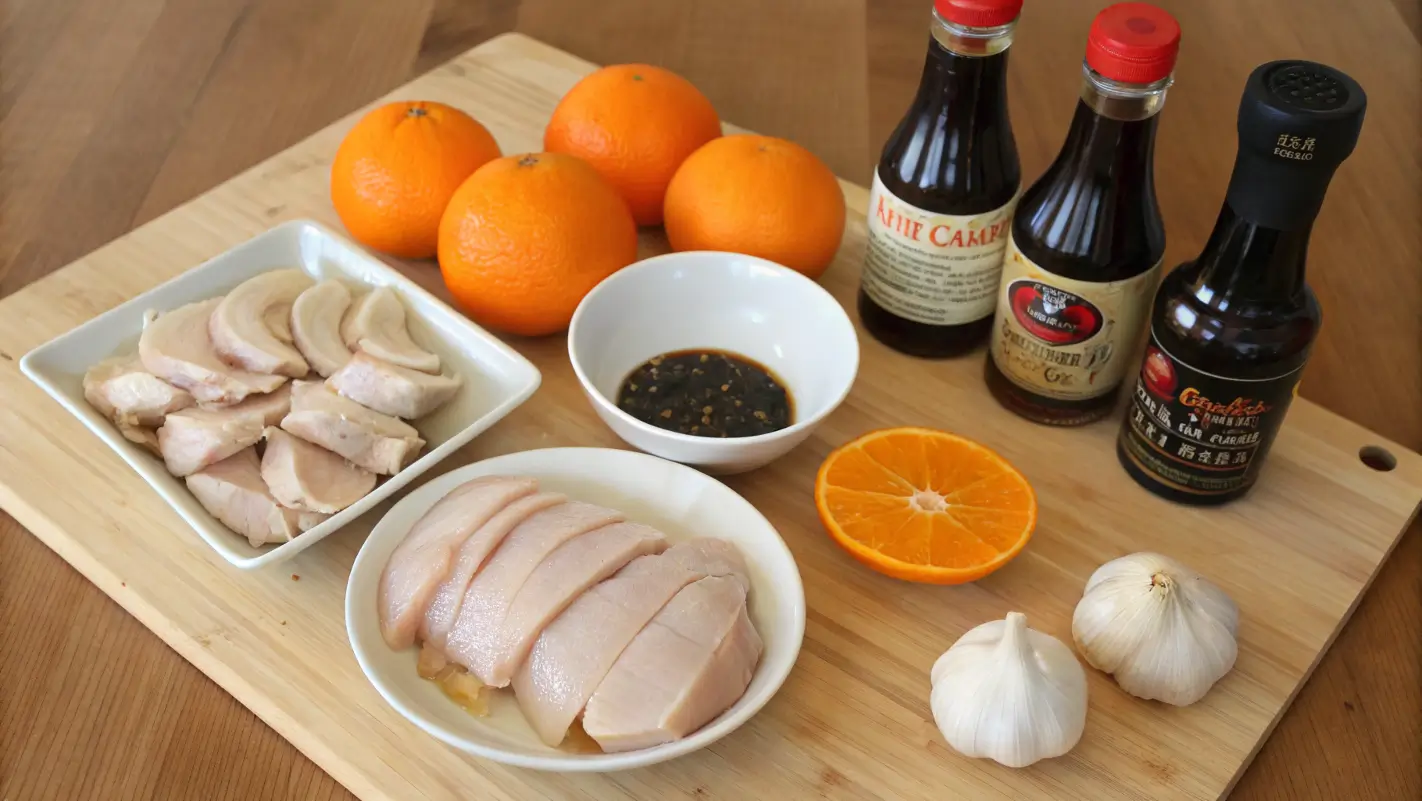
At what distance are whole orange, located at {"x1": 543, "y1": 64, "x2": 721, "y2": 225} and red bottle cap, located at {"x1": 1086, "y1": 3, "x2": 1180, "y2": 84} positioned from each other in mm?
562

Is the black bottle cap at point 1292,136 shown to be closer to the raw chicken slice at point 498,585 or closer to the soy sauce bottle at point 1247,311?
the soy sauce bottle at point 1247,311

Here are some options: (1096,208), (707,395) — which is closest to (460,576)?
(707,395)

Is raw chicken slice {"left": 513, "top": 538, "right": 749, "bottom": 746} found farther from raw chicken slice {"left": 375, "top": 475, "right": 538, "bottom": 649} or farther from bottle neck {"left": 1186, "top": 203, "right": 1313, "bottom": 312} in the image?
bottle neck {"left": 1186, "top": 203, "right": 1313, "bottom": 312}

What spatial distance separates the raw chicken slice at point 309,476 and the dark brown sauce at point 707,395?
0.96ft

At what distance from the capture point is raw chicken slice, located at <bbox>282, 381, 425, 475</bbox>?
113cm

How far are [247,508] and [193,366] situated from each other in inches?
7.0

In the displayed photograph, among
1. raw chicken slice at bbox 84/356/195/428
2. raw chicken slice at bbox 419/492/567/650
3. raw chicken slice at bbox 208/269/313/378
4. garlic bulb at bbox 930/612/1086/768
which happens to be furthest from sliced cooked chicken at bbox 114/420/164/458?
garlic bulb at bbox 930/612/1086/768

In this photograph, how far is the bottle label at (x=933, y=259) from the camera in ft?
4.12

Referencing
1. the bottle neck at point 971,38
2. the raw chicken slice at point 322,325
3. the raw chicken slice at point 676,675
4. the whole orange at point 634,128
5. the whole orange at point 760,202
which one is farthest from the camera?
the whole orange at point 634,128

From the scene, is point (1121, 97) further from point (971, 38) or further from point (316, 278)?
point (316, 278)

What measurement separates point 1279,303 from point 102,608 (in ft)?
3.80

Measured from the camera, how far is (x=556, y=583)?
98cm

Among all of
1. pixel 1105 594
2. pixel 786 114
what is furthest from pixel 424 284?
pixel 1105 594

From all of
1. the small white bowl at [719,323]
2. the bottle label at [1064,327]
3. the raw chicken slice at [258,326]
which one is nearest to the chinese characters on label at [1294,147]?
the bottle label at [1064,327]
